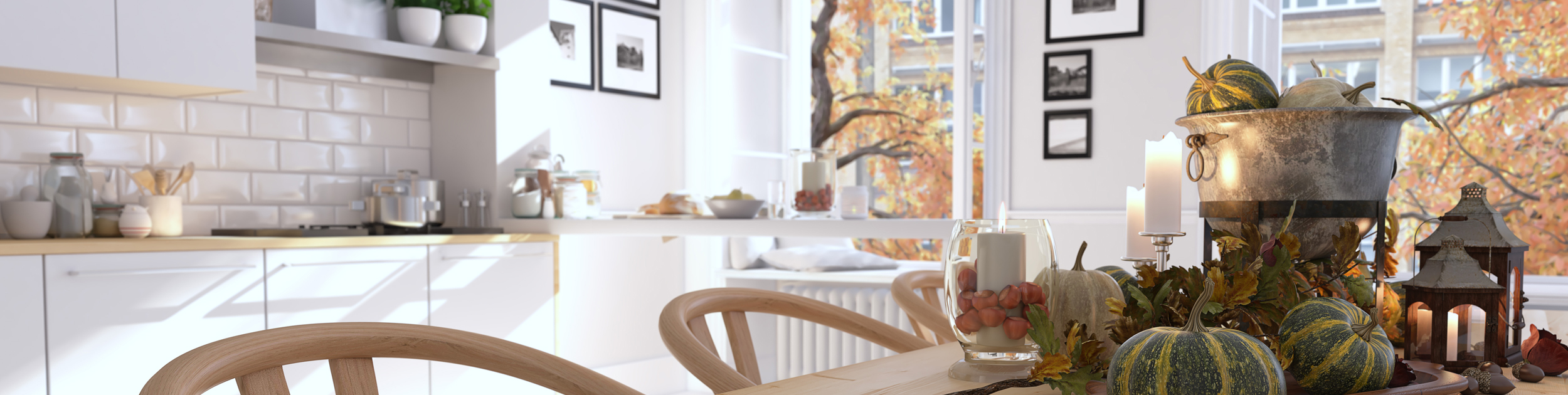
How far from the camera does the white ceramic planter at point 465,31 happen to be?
322 cm

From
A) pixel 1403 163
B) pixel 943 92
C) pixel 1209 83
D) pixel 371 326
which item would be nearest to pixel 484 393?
pixel 371 326

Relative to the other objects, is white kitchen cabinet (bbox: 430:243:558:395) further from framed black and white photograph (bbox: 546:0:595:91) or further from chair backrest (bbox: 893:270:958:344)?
chair backrest (bbox: 893:270:958:344)

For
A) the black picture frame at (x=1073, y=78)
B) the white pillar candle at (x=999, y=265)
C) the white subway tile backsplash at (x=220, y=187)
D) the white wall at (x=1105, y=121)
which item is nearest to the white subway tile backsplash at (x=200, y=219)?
the white subway tile backsplash at (x=220, y=187)

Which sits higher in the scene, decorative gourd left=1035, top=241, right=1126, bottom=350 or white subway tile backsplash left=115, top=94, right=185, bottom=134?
white subway tile backsplash left=115, top=94, right=185, bottom=134

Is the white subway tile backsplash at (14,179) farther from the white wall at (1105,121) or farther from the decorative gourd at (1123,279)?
the white wall at (1105,121)

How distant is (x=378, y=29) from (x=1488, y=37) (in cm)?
457

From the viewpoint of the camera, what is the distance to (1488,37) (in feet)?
14.7

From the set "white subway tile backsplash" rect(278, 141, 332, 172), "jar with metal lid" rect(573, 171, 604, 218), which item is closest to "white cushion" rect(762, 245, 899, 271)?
"jar with metal lid" rect(573, 171, 604, 218)

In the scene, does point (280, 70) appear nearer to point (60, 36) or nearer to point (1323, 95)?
point (60, 36)

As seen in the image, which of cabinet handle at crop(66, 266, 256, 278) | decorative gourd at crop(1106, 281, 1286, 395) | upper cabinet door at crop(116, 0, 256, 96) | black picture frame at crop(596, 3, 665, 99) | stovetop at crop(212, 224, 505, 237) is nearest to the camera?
decorative gourd at crop(1106, 281, 1286, 395)

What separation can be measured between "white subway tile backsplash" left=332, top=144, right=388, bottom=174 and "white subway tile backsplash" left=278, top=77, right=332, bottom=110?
148 millimetres

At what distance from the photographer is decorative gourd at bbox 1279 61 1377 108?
87cm

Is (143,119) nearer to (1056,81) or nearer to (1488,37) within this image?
(1056,81)

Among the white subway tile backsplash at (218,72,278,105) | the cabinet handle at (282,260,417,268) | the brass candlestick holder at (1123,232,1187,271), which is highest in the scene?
the white subway tile backsplash at (218,72,278,105)
